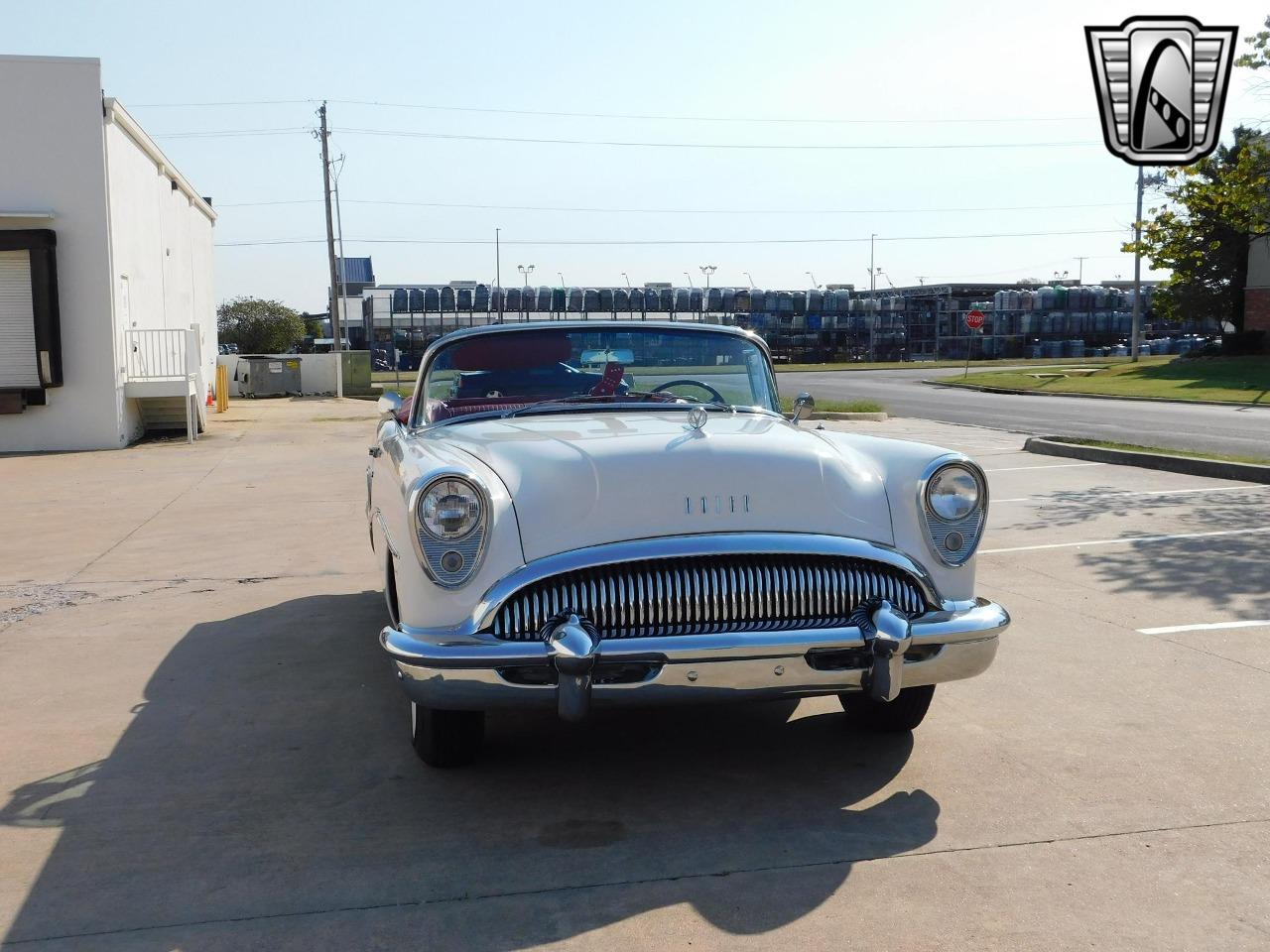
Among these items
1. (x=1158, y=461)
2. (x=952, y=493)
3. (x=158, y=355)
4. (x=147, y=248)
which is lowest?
(x=1158, y=461)

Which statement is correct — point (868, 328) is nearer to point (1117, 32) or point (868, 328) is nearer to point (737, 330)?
point (1117, 32)

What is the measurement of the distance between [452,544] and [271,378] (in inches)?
1218

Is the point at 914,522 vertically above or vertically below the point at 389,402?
below

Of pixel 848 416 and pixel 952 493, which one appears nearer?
pixel 952 493

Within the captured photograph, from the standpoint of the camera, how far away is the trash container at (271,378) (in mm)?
32875

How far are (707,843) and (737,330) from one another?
8.99 ft

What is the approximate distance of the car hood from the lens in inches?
141

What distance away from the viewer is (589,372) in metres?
5.10

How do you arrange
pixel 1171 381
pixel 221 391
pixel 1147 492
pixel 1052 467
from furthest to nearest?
pixel 1171 381, pixel 221 391, pixel 1052 467, pixel 1147 492

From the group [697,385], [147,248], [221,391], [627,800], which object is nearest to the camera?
[627,800]

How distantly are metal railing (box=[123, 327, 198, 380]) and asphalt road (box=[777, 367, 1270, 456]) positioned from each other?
42.6 ft

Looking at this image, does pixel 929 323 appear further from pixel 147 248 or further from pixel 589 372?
pixel 589 372

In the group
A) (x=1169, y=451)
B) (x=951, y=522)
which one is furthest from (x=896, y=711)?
(x=1169, y=451)

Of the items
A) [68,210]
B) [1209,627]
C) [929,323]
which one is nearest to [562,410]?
[1209,627]
